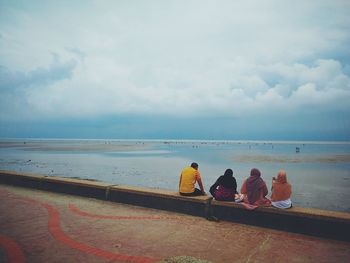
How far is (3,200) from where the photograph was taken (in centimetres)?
877

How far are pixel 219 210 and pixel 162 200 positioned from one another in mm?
1793

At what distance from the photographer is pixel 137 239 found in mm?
5633

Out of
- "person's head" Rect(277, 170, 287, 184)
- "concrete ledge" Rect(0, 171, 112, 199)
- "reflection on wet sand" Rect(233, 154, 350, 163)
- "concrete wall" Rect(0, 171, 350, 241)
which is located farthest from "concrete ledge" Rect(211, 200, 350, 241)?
"reflection on wet sand" Rect(233, 154, 350, 163)

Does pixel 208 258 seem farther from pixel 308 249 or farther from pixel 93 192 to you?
pixel 93 192

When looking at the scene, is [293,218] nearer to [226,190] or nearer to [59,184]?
[226,190]

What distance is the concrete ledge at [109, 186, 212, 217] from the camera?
7.34m

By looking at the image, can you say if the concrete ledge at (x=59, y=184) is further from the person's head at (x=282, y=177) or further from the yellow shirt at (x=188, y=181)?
the person's head at (x=282, y=177)

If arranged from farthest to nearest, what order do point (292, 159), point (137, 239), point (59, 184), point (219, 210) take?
point (292, 159) < point (59, 184) < point (219, 210) < point (137, 239)

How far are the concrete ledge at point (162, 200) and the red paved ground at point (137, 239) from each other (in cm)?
29

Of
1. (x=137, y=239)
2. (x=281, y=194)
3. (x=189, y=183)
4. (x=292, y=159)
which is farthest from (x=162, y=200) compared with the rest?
(x=292, y=159)

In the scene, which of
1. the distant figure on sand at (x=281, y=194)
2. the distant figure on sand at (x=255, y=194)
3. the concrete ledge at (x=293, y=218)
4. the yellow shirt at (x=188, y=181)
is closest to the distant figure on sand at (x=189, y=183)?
the yellow shirt at (x=188, y=181)

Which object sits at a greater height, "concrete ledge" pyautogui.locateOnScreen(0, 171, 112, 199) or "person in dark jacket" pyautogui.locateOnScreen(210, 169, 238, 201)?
"person in dark jacket" pyautogui.locateOnScreen(210, 169, 238, 201)

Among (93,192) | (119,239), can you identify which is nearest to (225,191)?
(119,239)

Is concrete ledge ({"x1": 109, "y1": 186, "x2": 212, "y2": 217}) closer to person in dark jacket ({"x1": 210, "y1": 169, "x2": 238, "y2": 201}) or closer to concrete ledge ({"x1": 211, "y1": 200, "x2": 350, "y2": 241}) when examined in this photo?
person in dark jacket ({"x1": 210, "y1": 169, "x2": 238, "y2": 201})
